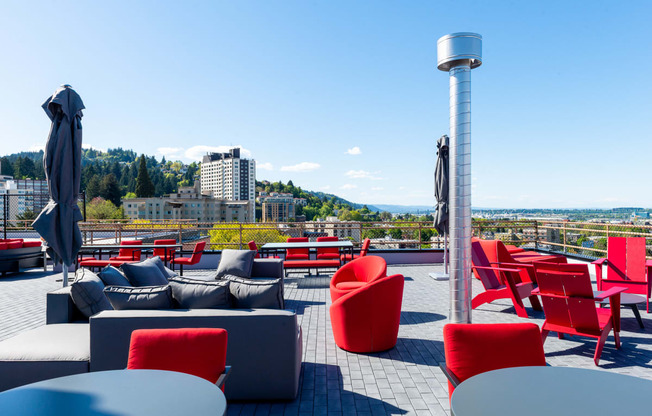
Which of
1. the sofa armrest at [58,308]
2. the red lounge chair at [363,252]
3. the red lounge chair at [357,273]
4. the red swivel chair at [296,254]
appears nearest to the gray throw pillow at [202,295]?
the sofa armrest at [58,308]

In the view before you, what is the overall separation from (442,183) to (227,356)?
596 centimetres

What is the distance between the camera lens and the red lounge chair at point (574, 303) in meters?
3.56

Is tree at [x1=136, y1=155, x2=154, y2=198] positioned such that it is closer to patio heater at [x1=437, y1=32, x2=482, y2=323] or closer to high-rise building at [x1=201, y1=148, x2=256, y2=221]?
high-rise building at [x1=201, y1=148, x2=256, y2=221]

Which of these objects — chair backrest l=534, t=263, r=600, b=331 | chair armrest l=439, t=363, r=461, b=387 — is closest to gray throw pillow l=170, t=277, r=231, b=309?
chair armrest l=439, t=363, r=461, b=387

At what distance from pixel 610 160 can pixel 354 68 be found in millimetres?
28785

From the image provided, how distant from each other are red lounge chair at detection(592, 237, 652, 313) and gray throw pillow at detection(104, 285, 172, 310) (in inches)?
223

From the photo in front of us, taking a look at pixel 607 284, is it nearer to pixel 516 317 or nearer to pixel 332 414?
pixel 516 317

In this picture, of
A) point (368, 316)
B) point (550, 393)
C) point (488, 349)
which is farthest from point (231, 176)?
point (550, 393)

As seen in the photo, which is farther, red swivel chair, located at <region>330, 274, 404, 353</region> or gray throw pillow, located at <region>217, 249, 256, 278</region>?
gray throw pillow, located at <region>217, 249, 256, 278</region>

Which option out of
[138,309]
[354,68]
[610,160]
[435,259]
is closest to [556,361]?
[138,309]

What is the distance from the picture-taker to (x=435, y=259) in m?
10.5

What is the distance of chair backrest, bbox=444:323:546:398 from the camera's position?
78.0 inches

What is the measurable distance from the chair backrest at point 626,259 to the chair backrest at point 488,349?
16.1 feet

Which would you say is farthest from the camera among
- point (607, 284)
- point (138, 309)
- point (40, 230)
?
point (607, 284)
